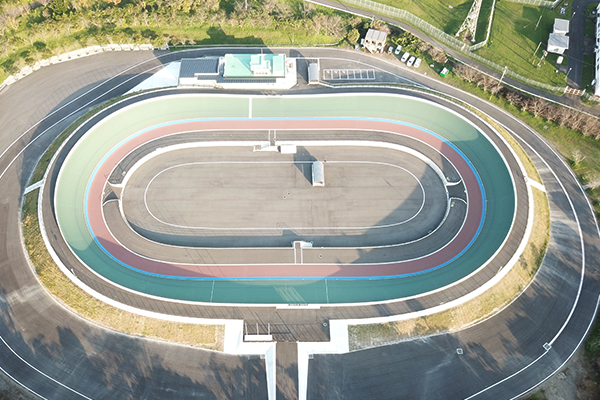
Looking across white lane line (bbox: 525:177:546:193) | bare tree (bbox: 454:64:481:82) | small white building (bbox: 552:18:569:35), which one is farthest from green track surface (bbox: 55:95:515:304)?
small white building (bbox: 552:18:569:35)

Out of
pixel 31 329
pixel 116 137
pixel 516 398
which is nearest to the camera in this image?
pixel 516 398

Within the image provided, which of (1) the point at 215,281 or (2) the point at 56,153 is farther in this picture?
(2) the point at 56,153

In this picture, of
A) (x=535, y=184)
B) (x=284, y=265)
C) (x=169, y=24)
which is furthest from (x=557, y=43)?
(x=169, y=24)

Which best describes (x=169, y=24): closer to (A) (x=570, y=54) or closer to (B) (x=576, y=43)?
(A) (x=570, y=54)

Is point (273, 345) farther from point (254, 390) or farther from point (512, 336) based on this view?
point (512, 336)

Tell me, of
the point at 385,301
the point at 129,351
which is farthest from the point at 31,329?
the point at 385,301

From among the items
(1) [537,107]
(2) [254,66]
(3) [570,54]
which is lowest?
(1) [537,107]
